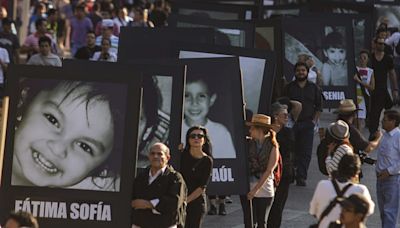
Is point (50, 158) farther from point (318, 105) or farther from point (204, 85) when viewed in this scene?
point (318, 105)

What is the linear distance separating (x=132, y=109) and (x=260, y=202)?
9.37ft

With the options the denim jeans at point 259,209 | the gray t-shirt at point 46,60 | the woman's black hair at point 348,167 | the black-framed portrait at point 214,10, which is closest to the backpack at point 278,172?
the denim jeans at point 259,209

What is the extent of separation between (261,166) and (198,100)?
0.96m

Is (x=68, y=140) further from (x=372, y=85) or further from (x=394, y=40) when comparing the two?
(x=394, y=40)

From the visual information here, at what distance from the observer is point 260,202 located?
15305 mm

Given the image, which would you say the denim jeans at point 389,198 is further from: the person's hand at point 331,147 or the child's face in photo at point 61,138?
the child's face in photo at point 61,138

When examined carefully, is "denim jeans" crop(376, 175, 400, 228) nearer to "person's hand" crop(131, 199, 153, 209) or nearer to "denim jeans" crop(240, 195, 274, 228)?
"denim jeans" crop(240, 195, 274, 228)

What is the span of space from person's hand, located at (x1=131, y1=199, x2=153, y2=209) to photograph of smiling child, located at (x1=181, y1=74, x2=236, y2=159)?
100.0 inches

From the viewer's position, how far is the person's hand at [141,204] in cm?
1283

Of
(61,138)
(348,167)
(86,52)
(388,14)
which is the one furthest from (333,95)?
(348,167)

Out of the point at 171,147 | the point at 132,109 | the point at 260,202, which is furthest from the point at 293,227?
the point at 132,109

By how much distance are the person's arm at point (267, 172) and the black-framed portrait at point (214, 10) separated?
9.18 m

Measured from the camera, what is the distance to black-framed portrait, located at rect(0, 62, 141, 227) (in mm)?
12891

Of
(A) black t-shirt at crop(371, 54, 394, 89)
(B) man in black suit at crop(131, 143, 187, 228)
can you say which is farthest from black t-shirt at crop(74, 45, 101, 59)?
(B) man in black suit at crop(131, 143, 187, 228)
